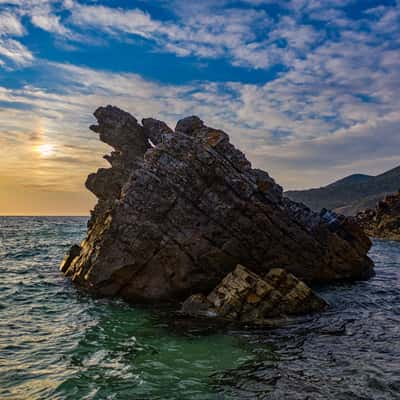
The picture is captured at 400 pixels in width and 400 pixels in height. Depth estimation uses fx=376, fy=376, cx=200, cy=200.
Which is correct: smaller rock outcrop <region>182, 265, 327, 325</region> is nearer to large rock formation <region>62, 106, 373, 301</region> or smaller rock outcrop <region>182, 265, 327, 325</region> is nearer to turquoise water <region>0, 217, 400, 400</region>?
turquoise water <region>0, 217, 400, 400</region>

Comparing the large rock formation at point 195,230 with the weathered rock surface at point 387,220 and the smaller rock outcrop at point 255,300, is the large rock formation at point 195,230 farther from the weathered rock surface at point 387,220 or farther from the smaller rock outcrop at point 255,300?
the weathered rock surface at point 387,220

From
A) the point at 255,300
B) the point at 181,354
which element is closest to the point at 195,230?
the point at 255,300

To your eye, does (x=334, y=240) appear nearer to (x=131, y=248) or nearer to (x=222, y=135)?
(x=222, y=135)

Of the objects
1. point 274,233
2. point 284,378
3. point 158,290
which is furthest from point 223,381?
point 274,233

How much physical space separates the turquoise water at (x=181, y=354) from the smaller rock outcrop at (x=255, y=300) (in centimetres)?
107

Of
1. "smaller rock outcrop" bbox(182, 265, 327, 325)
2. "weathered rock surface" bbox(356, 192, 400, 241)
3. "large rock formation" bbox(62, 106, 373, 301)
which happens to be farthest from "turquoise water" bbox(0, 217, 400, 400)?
"weathered rock surface" bbox(356, 192, 400, 241)

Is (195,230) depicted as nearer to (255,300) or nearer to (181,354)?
(255,300)

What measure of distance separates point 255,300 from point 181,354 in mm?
6246

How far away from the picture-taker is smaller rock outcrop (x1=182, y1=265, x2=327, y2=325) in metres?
18.9

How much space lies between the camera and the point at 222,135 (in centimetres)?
2831

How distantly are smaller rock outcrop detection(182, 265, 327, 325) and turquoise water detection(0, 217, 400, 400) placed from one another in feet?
3.50

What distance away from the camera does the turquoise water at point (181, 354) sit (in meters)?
11.3

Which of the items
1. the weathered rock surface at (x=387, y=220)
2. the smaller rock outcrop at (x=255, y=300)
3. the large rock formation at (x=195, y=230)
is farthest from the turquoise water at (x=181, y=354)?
the weathered rock surface at (x=387, y=220)

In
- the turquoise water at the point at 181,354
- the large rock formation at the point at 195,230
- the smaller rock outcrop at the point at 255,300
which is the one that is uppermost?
the large rock formation at the point at 195,230
